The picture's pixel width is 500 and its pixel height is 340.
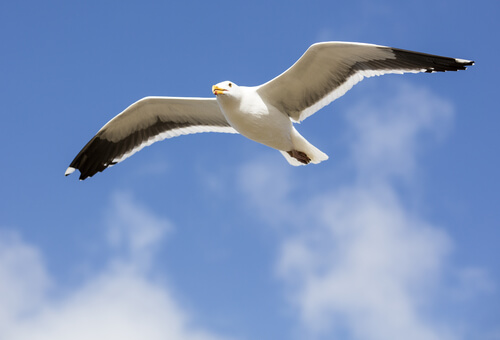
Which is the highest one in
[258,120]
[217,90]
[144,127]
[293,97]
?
[293,97]

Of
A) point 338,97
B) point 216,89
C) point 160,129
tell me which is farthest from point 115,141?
point 338,97

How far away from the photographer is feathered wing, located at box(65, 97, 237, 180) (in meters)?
9.61

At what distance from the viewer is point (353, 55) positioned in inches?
331

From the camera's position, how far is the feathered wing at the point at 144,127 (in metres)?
9.61

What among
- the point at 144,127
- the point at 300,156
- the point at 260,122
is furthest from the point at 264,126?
the point at 144,127

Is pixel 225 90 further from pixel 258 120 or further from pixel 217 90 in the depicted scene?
pixel 258 120

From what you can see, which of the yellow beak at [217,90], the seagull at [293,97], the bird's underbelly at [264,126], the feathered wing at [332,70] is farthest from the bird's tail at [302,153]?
the yellow beak at [217,90]

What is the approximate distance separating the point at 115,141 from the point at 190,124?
121cm

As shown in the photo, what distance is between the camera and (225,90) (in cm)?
815

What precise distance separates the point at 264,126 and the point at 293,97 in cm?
70

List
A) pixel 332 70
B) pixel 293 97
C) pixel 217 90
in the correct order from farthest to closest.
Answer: pixel 293 97
pixel 332 70
pixel 217 90

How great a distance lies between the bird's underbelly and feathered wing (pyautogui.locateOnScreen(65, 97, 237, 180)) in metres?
1.11

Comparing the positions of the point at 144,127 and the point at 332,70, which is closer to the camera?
the point at 332,70

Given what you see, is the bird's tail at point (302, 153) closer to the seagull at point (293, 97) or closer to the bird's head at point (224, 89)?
the seagull at point (293, 97)
